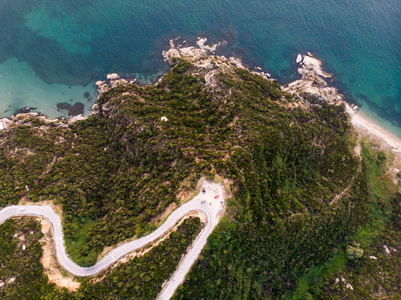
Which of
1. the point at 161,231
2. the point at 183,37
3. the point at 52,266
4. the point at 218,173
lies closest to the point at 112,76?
the point at 183,37

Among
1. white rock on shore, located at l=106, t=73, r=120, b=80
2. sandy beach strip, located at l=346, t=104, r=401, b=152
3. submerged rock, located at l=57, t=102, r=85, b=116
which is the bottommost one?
sandy beach strip, located at l=346, t=104, r=401, b=152

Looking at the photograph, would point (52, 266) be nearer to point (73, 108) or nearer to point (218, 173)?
point (218, 173)

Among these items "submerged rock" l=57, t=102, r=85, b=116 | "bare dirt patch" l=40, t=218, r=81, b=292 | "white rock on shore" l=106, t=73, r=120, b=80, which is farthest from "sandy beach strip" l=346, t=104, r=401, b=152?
"bare dirt patch" l=40, t=218, r=81, b=292

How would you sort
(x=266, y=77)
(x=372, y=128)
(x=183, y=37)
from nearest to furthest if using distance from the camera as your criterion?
1. (x=372, y=128)
2. (x=266, y=77)
3. (x=183, y=37)

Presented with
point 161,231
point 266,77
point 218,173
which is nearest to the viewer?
point 161,231

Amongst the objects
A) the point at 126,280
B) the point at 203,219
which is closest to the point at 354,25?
the point at 203,219

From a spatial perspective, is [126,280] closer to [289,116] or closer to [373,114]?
[289,116]

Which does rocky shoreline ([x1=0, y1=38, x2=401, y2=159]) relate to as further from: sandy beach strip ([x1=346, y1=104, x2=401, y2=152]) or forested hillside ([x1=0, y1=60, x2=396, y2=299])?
forested hillside ([x1=0, y1=60, x2=396, y2=299])

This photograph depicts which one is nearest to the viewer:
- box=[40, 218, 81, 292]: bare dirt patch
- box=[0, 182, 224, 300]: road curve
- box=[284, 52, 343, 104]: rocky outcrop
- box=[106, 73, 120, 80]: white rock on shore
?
box=[40, 218, 81, 292]: bare dirt patch
